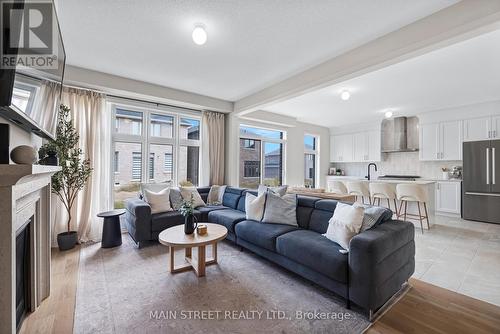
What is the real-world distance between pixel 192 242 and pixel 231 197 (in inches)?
79.4

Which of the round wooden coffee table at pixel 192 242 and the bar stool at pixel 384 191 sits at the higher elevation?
the bar stool at pixel 384 191

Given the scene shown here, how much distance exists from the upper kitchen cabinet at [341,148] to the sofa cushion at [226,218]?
16.8 ft

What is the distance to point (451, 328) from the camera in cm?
169

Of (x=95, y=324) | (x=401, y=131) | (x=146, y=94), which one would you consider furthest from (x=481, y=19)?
(x=401, y=131)

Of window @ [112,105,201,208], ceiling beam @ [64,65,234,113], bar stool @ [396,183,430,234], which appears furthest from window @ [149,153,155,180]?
bar stool @ [396,183,430,234]

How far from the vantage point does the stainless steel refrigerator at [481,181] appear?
459cm

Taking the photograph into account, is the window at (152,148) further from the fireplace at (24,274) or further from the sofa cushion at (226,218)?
the fireplace at (24,274)

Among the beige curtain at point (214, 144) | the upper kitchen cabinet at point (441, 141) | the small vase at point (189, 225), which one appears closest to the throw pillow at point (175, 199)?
the beige curtain at point (214, 144)

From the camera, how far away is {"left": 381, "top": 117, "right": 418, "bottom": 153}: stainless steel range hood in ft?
19.9

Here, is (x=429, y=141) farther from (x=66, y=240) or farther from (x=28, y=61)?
(x=66, y=240)

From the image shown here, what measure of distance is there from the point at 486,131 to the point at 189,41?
6.40 metres

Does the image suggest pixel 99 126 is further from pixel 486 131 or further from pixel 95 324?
pixel 486 131

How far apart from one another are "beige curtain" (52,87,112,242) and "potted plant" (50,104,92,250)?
0.14 metres

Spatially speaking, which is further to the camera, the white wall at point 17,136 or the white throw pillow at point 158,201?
the white throw pillow at point 158,201
